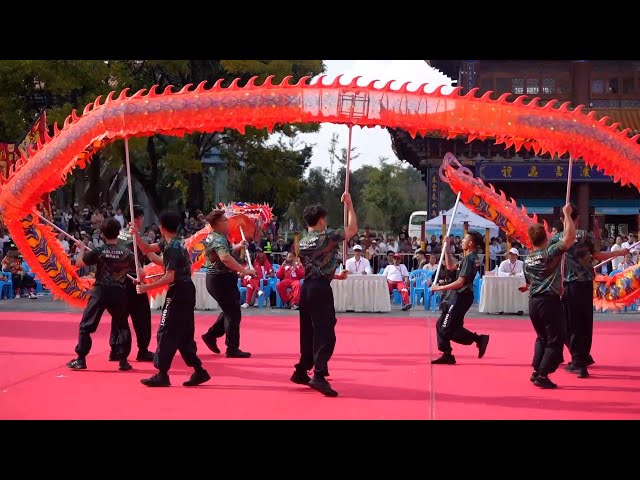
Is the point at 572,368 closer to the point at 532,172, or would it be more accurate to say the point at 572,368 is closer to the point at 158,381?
the point at 158,381

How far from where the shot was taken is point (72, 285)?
8.02 m

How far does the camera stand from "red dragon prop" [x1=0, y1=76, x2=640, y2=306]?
6.70 m

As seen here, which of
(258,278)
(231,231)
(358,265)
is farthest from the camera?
(258,278)

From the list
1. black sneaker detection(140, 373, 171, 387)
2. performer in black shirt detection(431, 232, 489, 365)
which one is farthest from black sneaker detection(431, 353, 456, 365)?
black sneaker detection(140, 373, 171, 387)

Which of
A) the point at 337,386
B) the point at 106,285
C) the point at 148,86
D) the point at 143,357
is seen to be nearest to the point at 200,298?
the point at 143,357

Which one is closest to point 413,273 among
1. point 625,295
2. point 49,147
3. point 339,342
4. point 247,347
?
point 339,342

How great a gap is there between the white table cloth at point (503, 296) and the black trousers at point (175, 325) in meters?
8.20

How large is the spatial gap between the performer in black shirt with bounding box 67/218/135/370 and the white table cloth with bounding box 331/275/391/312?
689cm

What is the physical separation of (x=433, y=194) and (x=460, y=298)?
13793 mm

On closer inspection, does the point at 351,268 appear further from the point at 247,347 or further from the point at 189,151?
the point at 189,151

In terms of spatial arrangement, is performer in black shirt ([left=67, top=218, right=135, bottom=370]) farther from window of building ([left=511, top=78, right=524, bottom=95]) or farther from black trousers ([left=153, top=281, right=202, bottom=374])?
window of building ([left=511, top=78, right=524, bottom=95])

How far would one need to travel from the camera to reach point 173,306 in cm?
636

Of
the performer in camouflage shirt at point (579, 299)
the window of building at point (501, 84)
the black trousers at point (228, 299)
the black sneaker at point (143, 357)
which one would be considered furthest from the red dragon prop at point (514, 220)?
the window of building at point (501, 84)

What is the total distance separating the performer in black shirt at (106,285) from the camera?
23.8ft
